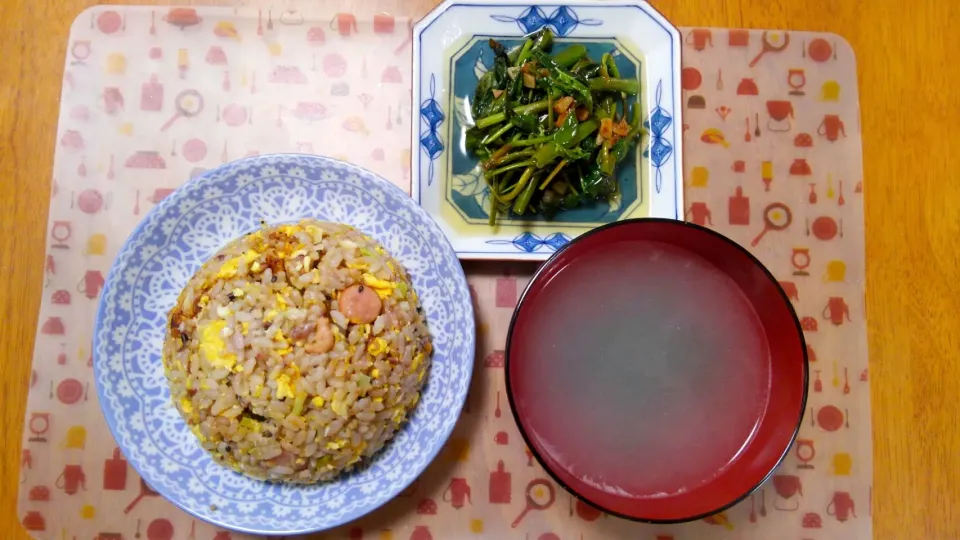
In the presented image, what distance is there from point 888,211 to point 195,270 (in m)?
1.63

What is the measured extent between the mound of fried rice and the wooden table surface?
1.79 feet

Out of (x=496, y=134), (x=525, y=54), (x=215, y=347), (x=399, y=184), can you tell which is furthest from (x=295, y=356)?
(x=525, y=54)

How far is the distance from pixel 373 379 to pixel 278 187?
18.2 inches

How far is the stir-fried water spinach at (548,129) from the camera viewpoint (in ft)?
4.79

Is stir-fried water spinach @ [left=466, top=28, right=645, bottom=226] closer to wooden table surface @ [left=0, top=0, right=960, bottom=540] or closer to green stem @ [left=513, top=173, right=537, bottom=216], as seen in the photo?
green stem @ [left=513, top=173, right=537, bottom=216]

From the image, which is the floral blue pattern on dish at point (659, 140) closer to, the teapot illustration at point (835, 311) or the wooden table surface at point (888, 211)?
the wooden table surface at point (888, 211)

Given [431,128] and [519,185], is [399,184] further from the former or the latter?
[519,185]

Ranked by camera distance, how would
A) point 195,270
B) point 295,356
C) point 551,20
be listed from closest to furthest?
point 295,356 < point 195,270 < point 551,20

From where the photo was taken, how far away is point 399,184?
5.29ft

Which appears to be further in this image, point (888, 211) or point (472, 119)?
point (888, 211)

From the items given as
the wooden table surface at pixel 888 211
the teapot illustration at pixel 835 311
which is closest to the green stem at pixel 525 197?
Result: the wooden table surface at pixel 888 211

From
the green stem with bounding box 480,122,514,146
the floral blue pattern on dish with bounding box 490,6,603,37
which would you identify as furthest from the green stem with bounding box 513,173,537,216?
the floral blue pattern on dish with bounding box 490,6,603,37

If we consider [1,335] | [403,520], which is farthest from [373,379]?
[1,335]

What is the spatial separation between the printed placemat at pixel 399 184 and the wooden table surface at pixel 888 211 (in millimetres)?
42
